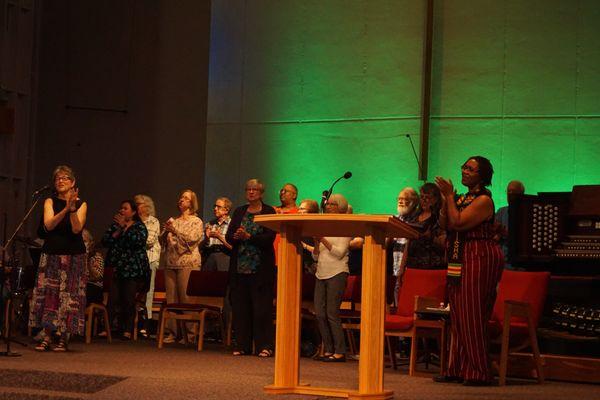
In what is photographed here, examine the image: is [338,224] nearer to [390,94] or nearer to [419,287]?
[419,287]

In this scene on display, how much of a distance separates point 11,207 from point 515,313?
723cm

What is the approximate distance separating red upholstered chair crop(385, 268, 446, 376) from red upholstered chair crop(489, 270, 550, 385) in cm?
42

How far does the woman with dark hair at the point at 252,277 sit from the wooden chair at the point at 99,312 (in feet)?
4.71

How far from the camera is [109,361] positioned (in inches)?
289

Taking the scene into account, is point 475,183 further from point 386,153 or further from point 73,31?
point 73,31

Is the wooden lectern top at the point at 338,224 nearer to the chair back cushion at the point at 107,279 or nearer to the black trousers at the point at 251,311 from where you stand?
the black trousers at the point at 251,311

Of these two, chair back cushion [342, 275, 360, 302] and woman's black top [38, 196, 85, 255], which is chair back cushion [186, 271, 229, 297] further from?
Answer: woman's black top [38, 196, 85, 255]

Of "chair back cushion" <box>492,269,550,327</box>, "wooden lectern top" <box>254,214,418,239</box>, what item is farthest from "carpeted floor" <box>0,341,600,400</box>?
"wooden lectern top" <box>254,214,418,239</box>

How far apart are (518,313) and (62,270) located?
3313 millimetres

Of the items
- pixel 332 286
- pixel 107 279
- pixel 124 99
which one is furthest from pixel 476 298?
pixel 124 99

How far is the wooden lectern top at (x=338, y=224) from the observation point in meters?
5.20

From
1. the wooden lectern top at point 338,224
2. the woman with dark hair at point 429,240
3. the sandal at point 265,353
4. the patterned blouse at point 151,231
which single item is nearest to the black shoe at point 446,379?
the wooden lectern top at point 338,224

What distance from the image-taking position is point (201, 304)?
31.6 feet

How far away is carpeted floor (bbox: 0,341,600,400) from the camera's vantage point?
5402 mm
